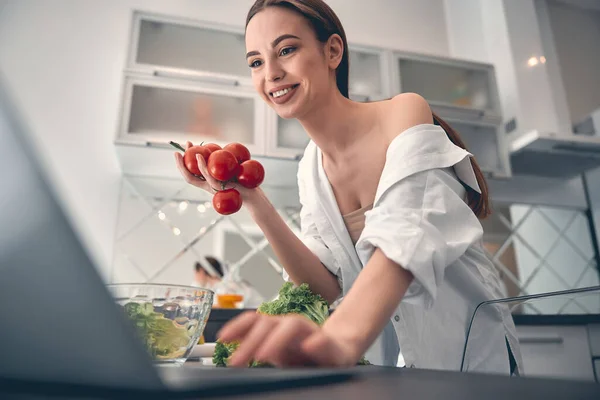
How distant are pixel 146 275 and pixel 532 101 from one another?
7.64 feet

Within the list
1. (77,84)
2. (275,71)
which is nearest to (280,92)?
(275,71)

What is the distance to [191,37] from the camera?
2.14 m

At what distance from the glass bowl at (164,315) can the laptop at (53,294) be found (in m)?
0.34

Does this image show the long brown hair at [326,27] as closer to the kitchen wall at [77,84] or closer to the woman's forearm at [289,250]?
the woman's forearm at [289,250]

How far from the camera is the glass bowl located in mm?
492

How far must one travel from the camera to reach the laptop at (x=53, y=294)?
0.47ft

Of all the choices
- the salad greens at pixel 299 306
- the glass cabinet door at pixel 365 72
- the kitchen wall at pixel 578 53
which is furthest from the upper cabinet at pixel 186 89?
the kitchen wall at pixel 578 53

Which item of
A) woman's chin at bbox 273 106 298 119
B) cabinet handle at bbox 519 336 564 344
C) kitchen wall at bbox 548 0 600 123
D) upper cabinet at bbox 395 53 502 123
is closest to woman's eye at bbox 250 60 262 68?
woman's chin at bbox 273 106 298 119

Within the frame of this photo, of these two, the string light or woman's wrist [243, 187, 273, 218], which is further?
the string light

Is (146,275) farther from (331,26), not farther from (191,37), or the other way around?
(331,26)

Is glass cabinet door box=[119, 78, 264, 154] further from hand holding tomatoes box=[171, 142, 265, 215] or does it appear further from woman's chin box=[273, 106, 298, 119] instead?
woman's chin box=[273, 106, 298, 119]

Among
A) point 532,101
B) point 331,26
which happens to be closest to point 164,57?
point 331,26

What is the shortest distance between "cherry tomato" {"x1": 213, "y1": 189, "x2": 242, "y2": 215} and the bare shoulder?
1.06 feet

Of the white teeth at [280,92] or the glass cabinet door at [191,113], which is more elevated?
the glass cabinet door at [191,113]
